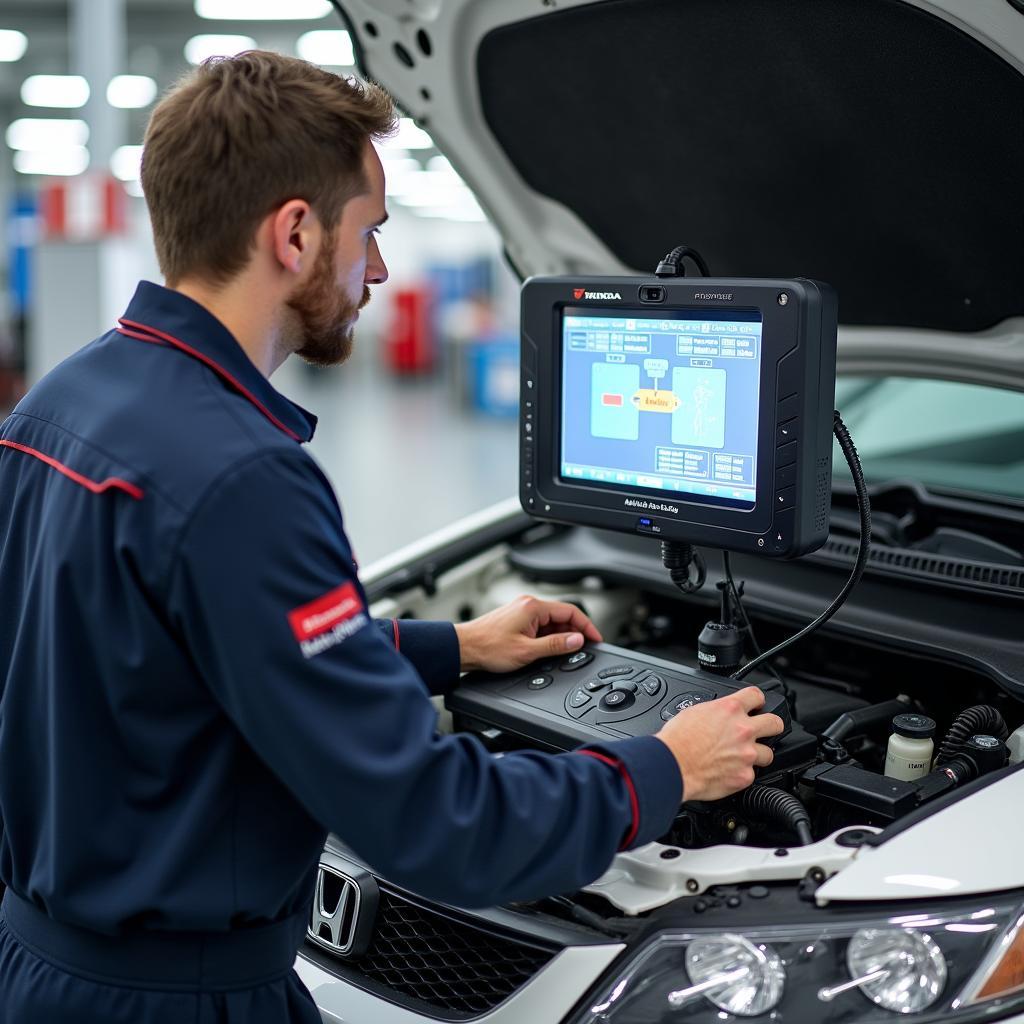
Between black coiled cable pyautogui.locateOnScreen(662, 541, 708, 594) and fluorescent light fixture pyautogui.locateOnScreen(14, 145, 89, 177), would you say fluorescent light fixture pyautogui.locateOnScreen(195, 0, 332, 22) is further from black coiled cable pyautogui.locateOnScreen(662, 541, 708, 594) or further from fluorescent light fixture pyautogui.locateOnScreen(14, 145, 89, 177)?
fluorescent light fixture pyautogui.locateOnScreen(14, 145, 89, 177)

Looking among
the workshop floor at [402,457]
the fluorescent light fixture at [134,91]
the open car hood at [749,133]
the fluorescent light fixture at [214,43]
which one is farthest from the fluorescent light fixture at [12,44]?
the open car hood at [749,133]

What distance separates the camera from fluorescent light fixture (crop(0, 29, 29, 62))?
11445mm

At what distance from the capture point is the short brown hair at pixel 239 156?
3.99 feet

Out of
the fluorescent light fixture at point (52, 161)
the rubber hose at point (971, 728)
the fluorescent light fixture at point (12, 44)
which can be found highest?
the fluorescent light fixture at point (12, 44)

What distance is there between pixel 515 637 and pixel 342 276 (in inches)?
25.7

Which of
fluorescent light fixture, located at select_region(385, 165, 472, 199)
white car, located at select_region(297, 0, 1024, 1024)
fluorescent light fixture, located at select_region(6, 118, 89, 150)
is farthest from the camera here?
fluorescent light fixture, located at select_region(385, 165, 472, 199)

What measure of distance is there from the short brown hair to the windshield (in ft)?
5.04

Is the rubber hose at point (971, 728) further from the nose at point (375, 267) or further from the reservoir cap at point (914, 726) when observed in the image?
the nose at point (375, 267)

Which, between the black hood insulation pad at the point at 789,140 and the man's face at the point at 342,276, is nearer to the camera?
the man's face at the point at 342,276

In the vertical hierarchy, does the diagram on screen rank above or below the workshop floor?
above

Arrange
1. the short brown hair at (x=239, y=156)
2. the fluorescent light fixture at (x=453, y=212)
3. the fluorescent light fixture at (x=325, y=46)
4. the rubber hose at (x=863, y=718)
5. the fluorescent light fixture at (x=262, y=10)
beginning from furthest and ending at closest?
the fluorescent light fixture at (x=453, y=212) → the fluorescent light fixture at (x=325, y=46) → the fluorescent light fixture at (x=262, y=10) → the rubber hose at (x=863, y=718) → the short brown hair at (x=239, y=156)

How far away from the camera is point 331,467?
8797 millimetres

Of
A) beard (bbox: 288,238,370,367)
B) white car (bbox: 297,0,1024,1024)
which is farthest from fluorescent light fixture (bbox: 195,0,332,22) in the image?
Result: beard (bbox: 288,238,370,367)

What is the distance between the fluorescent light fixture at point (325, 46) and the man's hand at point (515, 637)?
29.8 ft
